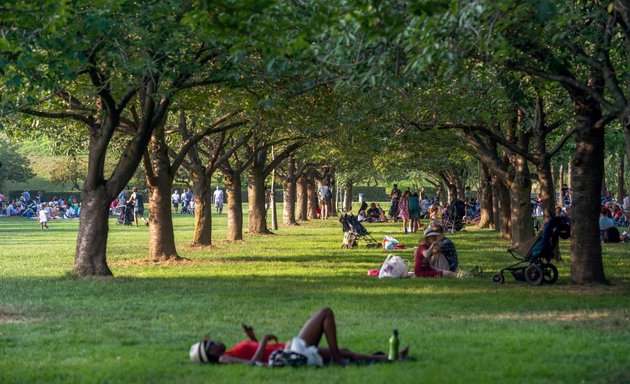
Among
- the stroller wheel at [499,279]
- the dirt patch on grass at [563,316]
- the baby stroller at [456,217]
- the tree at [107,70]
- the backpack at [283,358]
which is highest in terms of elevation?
the tree at [107,70]

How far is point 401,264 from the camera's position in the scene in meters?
22.0

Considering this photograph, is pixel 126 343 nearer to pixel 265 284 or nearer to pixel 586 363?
pixel 586 363

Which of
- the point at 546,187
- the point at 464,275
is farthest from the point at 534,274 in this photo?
the point at 546,187

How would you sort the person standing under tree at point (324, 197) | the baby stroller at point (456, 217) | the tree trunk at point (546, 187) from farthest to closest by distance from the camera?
the person standing under tree at point (324, 197) < the baby stroller at point (456, 217) < the tree trunk at point (546, 187)

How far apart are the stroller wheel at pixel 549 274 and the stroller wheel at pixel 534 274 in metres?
0.10

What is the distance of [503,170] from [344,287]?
975cm

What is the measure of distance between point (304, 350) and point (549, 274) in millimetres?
11220

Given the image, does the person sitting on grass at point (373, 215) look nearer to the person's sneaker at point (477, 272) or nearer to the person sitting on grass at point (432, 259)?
the person's sneaker at point (477, 272)

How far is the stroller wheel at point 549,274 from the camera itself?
2019 cm

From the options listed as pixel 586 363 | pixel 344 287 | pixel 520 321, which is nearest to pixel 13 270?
pixel 344 287

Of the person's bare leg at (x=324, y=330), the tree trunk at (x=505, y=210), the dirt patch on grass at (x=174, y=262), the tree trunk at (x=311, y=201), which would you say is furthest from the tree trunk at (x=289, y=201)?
the person's bare leg at (x=324, y=330)

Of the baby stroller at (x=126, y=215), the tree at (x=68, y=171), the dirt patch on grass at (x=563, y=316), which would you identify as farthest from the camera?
the tree at (x=68, y=171)

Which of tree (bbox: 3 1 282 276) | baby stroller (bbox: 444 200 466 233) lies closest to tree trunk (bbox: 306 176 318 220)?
baby stroller (bbox: 444 200 466 233)

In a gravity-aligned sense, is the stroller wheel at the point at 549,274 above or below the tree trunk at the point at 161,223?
below
